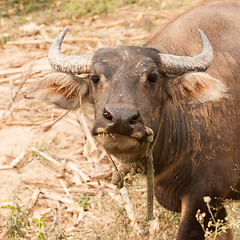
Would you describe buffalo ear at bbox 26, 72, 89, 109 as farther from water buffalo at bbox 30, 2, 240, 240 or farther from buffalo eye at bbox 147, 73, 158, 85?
buffalo eye at bbox 147, 73, 158, 85

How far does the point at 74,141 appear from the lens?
681cm

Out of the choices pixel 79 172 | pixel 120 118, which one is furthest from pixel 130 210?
pixel 120 118

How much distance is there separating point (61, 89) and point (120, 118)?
1.24m

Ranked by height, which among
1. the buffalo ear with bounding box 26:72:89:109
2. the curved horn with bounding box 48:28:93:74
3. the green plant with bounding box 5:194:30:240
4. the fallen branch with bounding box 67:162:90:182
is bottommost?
→ the fallen branch with bounding box 67:162:90:182

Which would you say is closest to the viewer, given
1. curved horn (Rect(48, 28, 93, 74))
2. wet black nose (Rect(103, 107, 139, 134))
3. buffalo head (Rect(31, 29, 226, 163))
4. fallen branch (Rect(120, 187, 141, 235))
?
wet black nose (Rect(103, 107, 139, 134))

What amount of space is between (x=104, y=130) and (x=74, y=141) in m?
3.53

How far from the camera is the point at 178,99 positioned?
4090 mm

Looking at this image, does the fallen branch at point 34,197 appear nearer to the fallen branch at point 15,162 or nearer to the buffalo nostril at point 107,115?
the fallen branch at point 15,162

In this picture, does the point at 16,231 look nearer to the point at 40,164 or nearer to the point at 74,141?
the point at 40,164

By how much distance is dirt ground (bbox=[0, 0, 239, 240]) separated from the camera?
5.04 m

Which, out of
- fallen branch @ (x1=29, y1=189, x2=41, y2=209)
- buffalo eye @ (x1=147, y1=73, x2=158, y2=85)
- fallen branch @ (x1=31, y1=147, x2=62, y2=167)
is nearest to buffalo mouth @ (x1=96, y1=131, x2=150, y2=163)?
buffalo eye @ (x1=147, y1=73, x2=158, y2=85)

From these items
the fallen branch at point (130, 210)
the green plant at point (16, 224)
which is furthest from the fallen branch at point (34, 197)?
the fallen branch at point (130, 210)

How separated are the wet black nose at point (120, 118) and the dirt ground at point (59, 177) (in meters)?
0.98

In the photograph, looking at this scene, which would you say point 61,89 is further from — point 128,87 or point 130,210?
point 130,210
